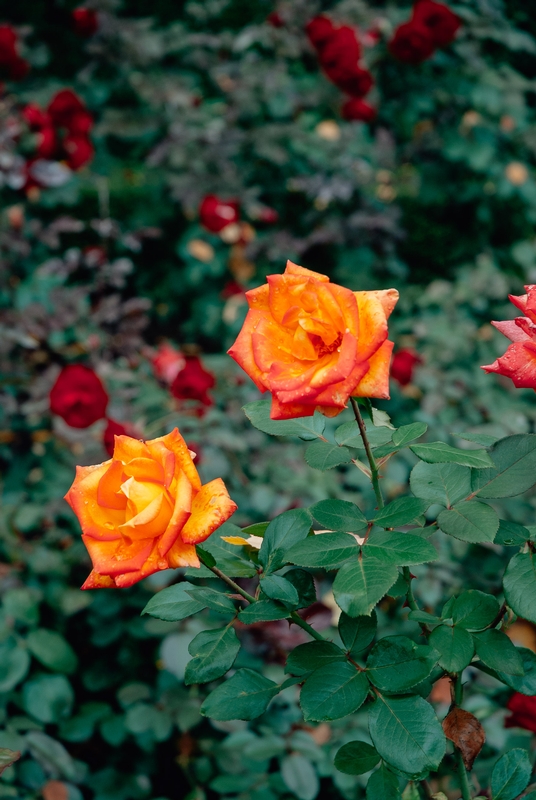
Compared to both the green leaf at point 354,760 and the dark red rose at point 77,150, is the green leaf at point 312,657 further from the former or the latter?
the dark red rose at point 77,150

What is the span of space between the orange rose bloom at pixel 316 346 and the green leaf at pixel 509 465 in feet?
0.51

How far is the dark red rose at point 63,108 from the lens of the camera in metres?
2.15

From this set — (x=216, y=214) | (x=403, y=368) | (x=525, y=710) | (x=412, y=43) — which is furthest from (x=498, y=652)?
Answer: (x=412, y=43)

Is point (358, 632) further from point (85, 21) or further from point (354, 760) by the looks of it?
point (85, 21)

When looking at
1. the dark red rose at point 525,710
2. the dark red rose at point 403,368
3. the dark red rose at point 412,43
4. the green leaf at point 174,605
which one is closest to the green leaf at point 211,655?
the green leaf at point 174,605

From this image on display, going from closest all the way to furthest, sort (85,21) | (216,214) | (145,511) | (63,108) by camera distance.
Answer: (145,511)
(63,108)
(216,214)
(85,21)

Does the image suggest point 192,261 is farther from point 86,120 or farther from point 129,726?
point 129,726

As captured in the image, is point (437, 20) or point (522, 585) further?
point (437, 20)

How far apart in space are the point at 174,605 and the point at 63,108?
1.97m

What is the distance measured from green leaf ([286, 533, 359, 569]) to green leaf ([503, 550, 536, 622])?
5.2 inches

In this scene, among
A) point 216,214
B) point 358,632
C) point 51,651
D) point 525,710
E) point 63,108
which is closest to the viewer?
point 358,632

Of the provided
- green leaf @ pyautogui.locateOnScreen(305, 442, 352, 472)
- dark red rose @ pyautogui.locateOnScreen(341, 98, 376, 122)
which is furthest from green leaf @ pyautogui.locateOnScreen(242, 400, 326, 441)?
dark red rose @ pyautogui.locateOnScreen(341, 98, 376, 122)

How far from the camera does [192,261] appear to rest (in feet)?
8.16

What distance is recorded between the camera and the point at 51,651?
3.85ft
